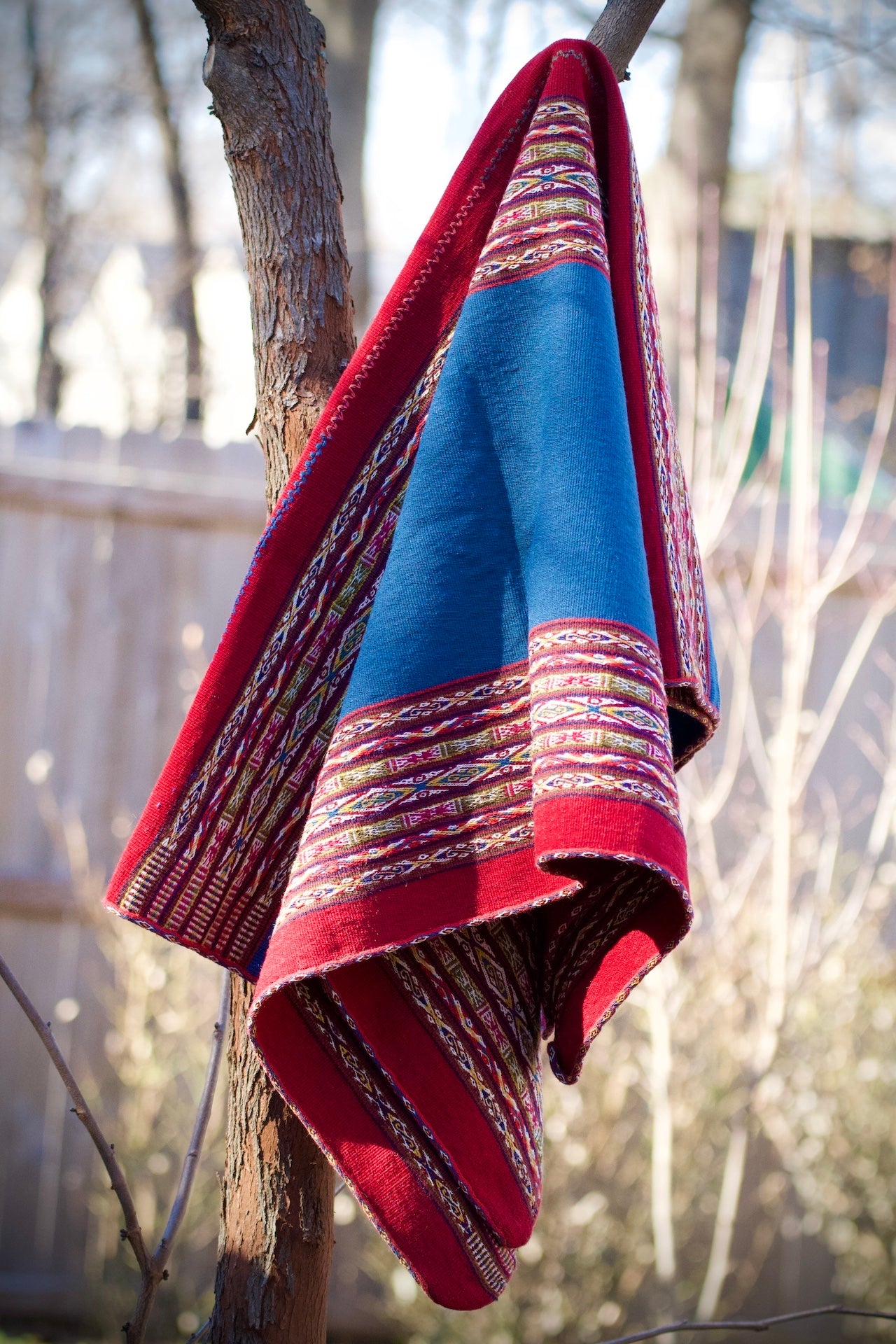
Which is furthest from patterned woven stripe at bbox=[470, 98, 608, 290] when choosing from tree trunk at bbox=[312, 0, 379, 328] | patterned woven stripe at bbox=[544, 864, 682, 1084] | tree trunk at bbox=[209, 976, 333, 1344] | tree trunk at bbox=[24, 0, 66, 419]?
tree trunk at bbox=[24, 0, 66, 419]

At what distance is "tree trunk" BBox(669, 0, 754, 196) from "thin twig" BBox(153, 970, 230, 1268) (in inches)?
139

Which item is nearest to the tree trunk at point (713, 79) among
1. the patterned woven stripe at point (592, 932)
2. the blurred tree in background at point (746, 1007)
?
the blurred tree in background at point (746, 1007)

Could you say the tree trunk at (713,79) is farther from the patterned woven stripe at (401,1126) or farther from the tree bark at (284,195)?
the patterned woven stripe at (401,1126)

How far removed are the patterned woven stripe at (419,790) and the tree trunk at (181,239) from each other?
4.98 metres

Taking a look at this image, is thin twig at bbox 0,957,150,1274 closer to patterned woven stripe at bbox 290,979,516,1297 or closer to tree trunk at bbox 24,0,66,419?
patterned woven stripe at bbox 290,979,516,1297

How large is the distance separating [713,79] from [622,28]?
3233mm

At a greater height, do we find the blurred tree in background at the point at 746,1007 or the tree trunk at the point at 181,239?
the tree trunk at the point at 181,239

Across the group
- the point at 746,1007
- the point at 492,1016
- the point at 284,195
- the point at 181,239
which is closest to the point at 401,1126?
the point at 492,1016

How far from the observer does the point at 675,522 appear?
1.00 meters

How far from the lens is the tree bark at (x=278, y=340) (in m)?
1.15

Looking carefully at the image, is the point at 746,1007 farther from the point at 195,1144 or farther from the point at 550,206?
the point at 550,206

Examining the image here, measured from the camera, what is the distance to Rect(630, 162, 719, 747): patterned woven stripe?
0.96 m

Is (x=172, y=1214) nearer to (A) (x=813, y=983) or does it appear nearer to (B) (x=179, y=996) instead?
(B) (x=179, y=996)

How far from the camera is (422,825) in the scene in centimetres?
90
